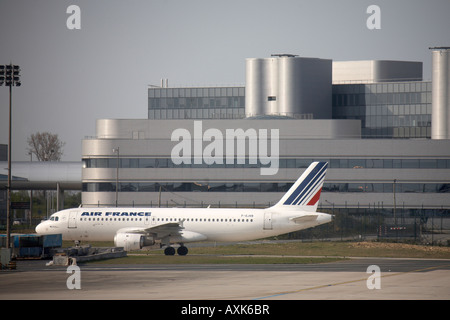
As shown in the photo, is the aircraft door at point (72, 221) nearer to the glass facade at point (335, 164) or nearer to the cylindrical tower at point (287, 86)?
the glass facade at point (335, 164)

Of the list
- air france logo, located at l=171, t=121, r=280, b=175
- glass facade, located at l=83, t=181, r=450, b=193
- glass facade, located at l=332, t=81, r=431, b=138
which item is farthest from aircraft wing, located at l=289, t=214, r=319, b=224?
glass facade, located at l=332, t=81, r=431, b=138

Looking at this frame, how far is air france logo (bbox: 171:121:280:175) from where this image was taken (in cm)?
9588

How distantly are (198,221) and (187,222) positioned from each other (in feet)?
2.95

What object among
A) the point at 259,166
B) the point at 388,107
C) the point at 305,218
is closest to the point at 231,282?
the point at 305,218

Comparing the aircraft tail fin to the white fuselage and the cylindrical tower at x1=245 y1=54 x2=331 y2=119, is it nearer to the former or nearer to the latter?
the white fuselage

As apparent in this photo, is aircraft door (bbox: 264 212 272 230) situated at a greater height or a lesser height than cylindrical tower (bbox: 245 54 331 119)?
lesser

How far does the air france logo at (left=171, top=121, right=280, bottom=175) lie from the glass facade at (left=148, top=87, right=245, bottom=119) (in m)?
26.2

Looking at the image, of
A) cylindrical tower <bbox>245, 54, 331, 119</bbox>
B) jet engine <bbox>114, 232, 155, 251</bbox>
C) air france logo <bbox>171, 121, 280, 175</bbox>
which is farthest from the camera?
cylindrical tower <bbox>245, 54, 331, 119</bbox>

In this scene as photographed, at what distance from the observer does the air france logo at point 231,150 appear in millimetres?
95875

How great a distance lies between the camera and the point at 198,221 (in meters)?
58.4

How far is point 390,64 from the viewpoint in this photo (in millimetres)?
128125

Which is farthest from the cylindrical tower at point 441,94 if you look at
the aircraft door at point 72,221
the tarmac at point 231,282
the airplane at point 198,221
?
the aircraft door at point 72,221

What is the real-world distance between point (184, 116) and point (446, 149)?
153ft

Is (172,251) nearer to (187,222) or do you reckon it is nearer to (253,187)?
(187,222)
